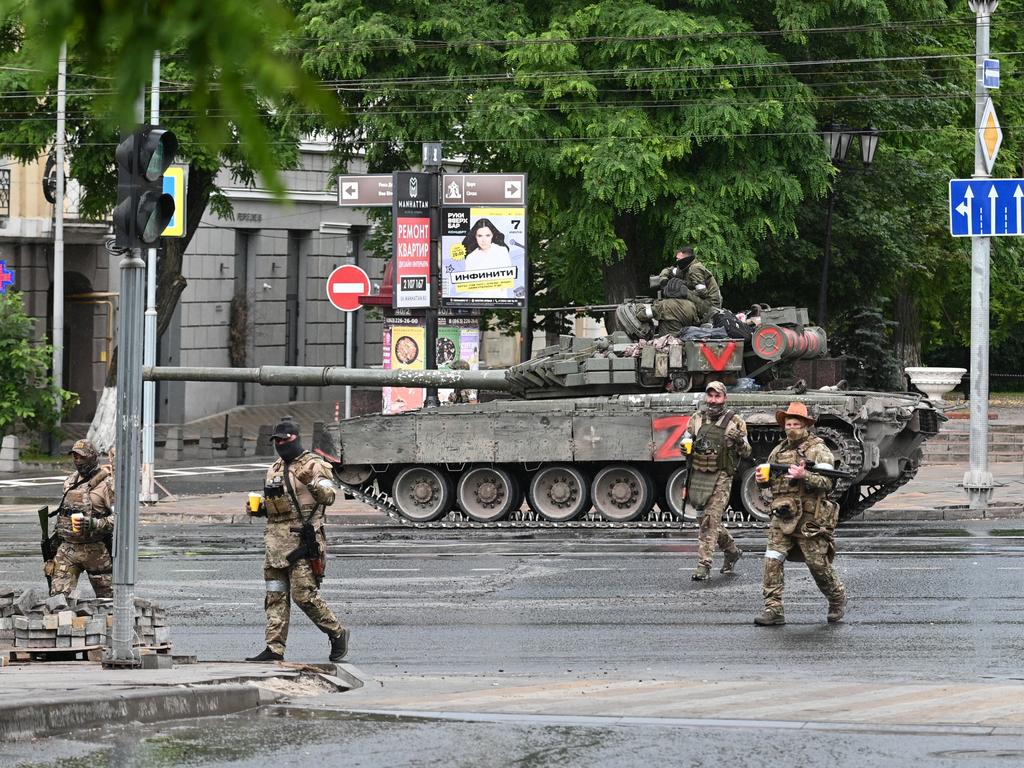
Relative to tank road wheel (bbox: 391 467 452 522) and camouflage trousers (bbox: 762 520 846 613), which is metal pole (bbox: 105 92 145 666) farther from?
tank road wheel (bbox: 391 467 452 522)

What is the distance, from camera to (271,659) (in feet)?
36.1

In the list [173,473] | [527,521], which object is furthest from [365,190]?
[173,473]

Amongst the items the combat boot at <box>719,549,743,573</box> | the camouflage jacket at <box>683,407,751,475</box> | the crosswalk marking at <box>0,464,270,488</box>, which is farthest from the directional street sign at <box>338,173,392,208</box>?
the combat boot at <box>719,549,743,573</box>

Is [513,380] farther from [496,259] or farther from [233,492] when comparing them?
[233,492]

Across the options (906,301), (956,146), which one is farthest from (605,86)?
(906,301)

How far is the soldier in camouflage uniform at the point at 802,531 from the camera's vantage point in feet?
40.9

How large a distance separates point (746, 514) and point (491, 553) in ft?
14.4

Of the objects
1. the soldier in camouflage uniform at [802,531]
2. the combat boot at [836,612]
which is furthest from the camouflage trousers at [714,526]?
the combat boot at [836,612]

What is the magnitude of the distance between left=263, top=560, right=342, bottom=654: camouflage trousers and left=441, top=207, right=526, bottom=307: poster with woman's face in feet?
49.0

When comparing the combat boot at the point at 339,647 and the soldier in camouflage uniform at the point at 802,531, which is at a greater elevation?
the soldier in camouflage uniform at the point at 802,531

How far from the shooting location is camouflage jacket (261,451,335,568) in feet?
36.6

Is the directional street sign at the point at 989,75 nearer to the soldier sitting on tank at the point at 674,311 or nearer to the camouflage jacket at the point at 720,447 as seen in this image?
the soldier sitting on tank at the point at 674,311

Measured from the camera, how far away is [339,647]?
36.7 feet

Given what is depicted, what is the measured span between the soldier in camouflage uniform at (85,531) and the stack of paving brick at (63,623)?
3.78 ft
